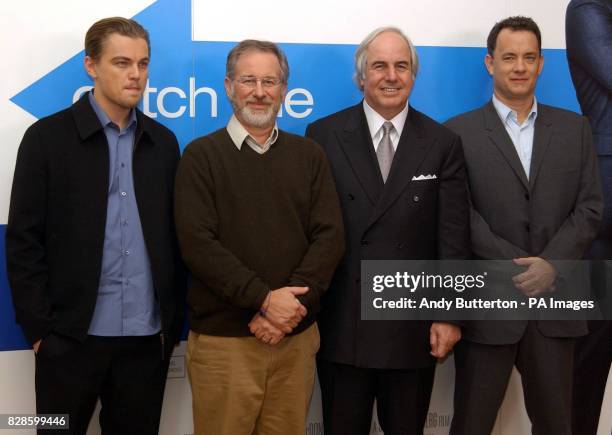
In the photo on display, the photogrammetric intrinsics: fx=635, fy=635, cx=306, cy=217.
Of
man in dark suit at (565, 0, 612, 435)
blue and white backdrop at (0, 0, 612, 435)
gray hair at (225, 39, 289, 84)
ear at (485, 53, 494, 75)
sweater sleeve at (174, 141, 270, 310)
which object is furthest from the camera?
man in dark suit at (565, 0, 612, 435)

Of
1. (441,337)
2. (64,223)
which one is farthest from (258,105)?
(441,337)

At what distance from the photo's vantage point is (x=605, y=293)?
3127 mm

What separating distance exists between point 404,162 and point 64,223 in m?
1.25

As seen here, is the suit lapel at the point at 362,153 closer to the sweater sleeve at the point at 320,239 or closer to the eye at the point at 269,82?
the sweater sleeve at the point at 320,239

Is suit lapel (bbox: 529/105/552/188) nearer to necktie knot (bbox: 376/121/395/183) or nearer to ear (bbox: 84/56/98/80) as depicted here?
necktie knot (bbox: 376/121/395/183)

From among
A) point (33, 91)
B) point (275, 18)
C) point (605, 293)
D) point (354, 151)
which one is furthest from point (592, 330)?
point (33, 91)

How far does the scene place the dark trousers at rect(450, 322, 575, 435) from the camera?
2.59m

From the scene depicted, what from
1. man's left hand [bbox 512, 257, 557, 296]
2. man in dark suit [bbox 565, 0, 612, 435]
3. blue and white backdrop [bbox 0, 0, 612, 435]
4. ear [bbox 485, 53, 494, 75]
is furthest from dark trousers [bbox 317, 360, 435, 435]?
ear [bbox 485, 53, 494, 75]

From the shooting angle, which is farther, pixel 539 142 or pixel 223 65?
pixel 223 65

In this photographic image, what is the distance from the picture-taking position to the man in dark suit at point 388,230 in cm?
239

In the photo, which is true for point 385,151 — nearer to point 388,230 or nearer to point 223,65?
Answer: point 388,230

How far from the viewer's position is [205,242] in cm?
212

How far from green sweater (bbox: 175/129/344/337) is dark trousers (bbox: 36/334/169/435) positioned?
0.26 meters

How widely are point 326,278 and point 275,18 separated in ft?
4.35
